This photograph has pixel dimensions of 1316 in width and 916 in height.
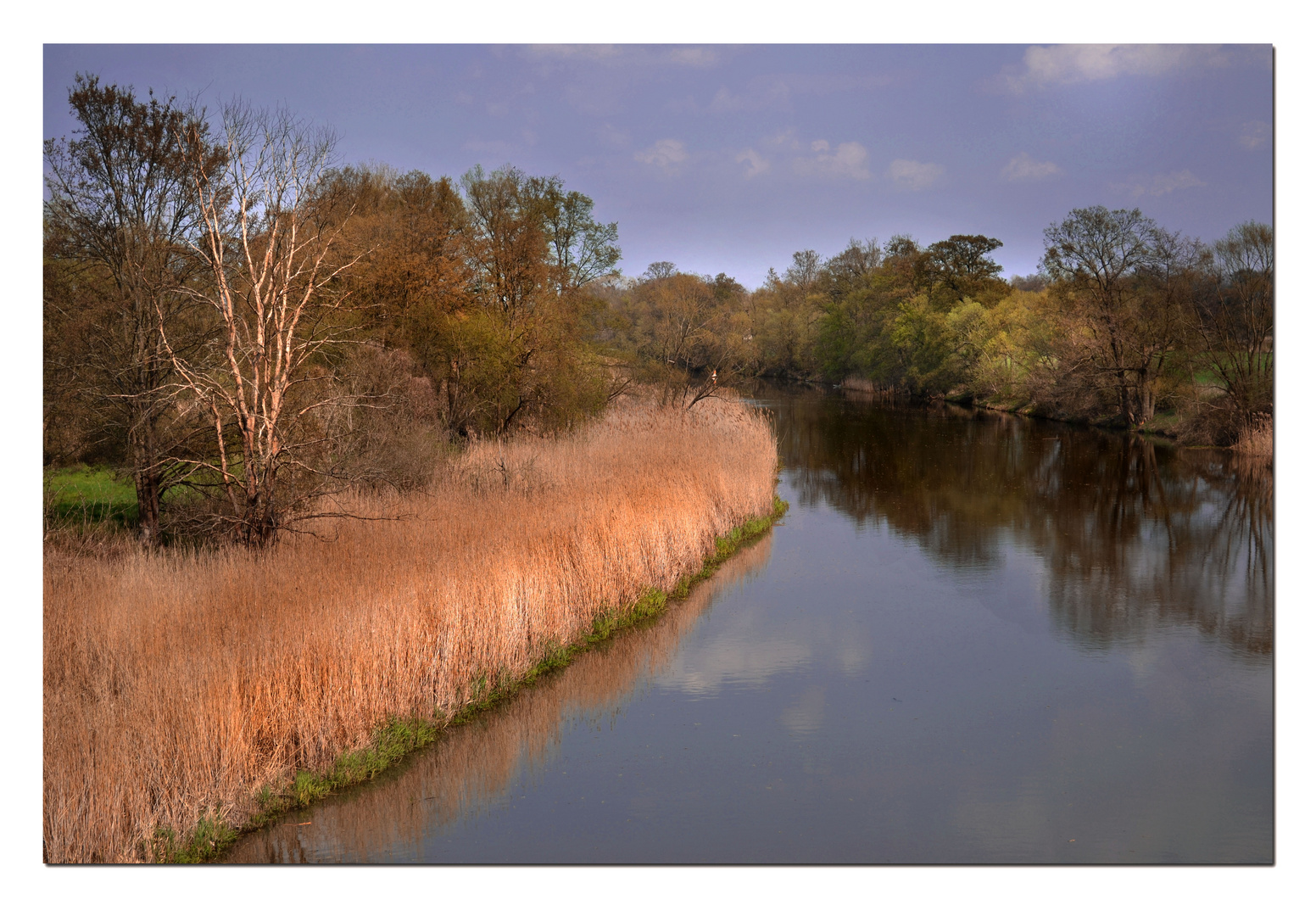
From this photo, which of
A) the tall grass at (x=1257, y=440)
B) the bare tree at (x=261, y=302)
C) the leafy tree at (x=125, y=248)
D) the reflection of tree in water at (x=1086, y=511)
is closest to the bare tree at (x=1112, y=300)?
the reflection of tree in water at (x=1086, y=511)

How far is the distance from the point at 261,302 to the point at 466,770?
475 centimetres

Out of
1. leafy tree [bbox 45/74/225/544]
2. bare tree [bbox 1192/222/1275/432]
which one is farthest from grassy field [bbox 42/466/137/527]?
bare tree [bbox 1192/222/1275/432]

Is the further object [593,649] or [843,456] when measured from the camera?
[843,456]

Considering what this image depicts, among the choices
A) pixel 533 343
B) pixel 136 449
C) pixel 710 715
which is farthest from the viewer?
pixel 533 343

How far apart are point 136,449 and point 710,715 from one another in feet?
23.8

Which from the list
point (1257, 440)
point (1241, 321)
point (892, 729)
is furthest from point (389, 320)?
point (1257, 440)

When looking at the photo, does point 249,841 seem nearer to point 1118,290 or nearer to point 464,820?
point 464,820

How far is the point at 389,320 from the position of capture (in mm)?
18141

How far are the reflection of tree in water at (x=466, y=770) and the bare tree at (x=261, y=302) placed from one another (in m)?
2.96

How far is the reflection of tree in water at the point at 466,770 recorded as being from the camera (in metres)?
5.47

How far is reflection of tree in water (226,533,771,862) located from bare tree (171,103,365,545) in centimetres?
296

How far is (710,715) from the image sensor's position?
7.64m

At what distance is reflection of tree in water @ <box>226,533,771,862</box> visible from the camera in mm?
5473

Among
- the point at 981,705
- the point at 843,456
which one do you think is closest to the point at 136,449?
the point at 981,705
